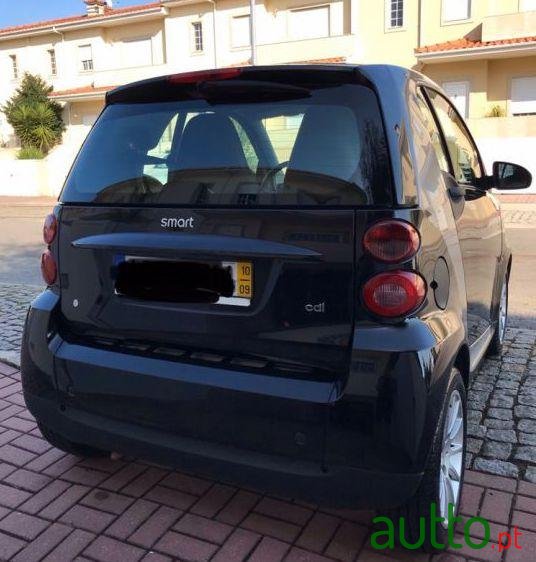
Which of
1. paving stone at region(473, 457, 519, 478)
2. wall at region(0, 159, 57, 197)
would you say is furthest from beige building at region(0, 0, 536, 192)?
paving stone at region(473, 457, 519, 478)

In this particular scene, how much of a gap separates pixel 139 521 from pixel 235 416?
0.82m

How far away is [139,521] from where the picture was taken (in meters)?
2.54

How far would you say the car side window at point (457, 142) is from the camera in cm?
304

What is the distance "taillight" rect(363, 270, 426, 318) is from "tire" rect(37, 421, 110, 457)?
1.72 metres

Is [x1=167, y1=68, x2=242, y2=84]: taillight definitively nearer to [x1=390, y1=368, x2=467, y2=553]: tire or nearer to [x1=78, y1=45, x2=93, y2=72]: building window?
[x1=390, y1=368, x2=467, y2=553]: tire

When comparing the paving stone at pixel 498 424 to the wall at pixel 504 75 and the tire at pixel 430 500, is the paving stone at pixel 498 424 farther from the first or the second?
the wall at pixel 504 75

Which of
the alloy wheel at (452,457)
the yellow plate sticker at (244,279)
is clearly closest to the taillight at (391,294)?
the yellow plate sticker at (244,279)

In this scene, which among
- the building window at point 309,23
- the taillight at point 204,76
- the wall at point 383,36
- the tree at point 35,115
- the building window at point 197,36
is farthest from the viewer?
the tree at point 35,115

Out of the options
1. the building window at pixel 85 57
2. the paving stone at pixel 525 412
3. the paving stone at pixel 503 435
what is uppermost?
the building window at pixel 85 57

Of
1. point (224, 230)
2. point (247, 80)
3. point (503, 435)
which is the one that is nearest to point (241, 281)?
point (224, 230)

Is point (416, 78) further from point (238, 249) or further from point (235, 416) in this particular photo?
point (235, 416)

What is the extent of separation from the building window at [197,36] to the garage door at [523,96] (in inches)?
541

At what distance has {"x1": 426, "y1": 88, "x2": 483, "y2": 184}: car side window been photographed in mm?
3039

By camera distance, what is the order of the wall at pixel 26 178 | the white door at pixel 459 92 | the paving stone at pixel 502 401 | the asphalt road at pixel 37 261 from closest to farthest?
the paving stone at pixel 502 401, the asphalt road at pixel 37 261, the white door at pixel 459 92, the wall at pixel 26 178
